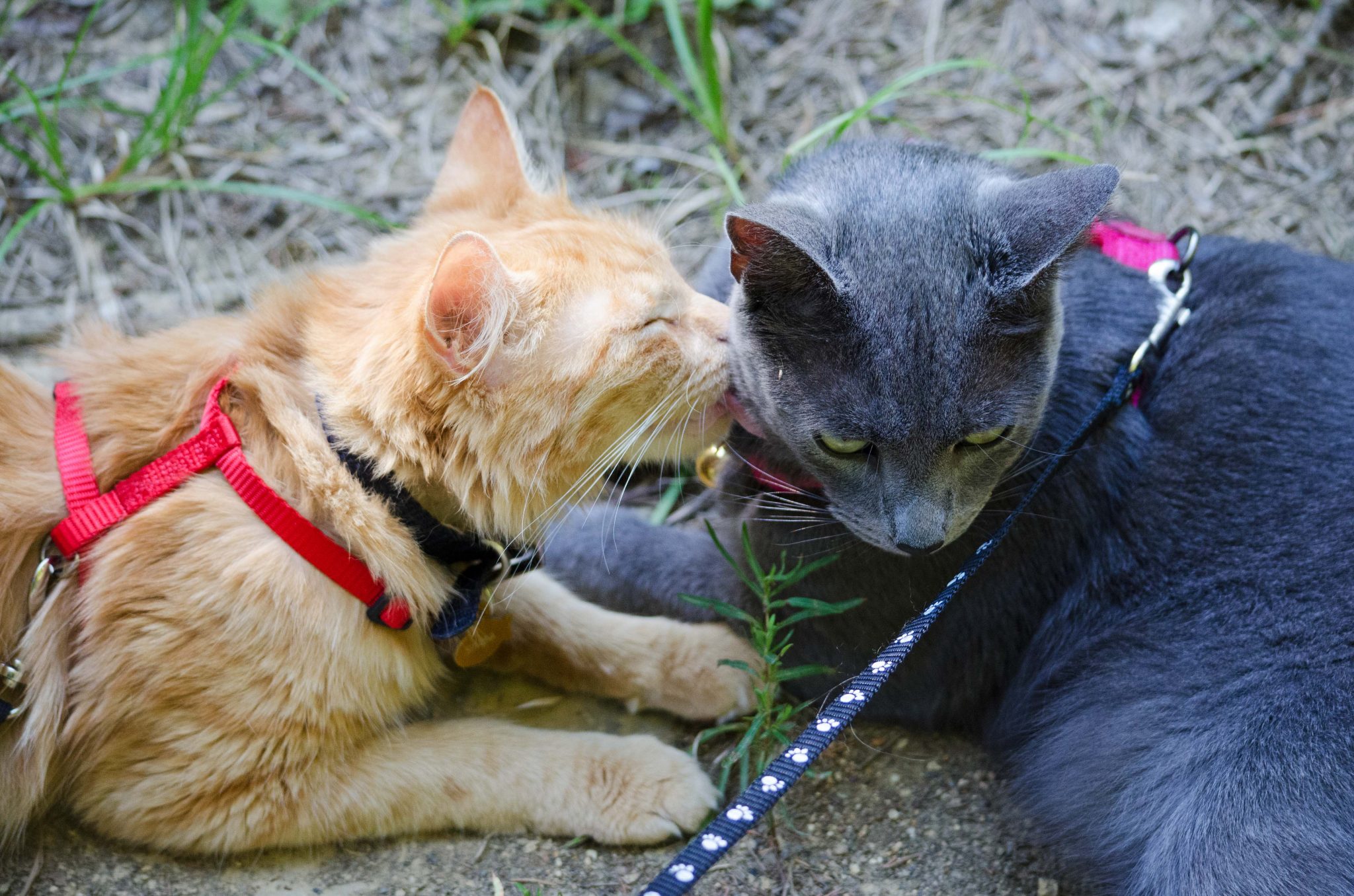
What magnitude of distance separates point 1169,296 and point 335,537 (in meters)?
2.04

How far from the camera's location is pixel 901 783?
2.50 meters

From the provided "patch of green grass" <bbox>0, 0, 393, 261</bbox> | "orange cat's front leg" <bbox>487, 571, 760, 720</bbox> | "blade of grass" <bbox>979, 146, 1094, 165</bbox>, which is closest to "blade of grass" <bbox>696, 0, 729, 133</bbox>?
"blade of grass" <bbox>979, 146, 1094, 165</bbox>

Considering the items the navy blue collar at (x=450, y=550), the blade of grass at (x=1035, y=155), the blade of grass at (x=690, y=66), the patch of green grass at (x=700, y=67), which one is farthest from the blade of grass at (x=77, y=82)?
the blade of grass at (x=1035, y=155)

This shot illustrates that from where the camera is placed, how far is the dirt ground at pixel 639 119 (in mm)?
3461

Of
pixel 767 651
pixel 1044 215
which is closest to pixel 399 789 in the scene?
pixel 767 651

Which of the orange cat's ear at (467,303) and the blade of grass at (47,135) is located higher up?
the blade of grass at (47,135)

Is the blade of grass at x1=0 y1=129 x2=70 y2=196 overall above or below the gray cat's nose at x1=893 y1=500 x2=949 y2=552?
above

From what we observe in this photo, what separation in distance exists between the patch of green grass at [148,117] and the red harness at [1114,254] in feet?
5.07

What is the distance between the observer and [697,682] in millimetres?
2547

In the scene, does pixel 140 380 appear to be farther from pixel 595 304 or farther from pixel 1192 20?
pixel 1192 20

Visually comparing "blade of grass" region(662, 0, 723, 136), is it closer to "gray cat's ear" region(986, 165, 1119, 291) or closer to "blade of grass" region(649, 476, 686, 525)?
"blade of grass" region(649, 476, 686, 525)

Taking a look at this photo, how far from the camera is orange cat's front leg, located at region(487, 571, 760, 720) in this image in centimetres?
255

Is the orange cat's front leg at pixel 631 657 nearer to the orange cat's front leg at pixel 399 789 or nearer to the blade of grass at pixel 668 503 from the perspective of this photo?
the orange cat's front leg at pixel 399 789

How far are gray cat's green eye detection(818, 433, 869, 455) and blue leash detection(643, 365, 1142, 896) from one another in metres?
0.36
